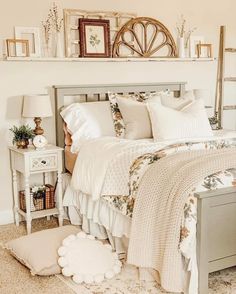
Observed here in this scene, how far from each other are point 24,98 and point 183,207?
75.3 inches

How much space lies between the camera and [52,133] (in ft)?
14.1

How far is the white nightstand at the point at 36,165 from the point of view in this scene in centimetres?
380

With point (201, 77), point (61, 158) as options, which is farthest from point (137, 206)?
point (201, 77)

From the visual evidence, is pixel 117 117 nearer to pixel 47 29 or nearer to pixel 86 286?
pixel 47 29

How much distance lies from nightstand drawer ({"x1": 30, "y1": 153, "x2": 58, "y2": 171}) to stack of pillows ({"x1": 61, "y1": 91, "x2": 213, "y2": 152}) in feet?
0.63

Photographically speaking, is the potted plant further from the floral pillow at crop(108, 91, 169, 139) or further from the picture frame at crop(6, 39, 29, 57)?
the floral pillow at crop(108, 91, 169, 139)

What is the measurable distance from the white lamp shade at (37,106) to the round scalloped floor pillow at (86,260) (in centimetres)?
115

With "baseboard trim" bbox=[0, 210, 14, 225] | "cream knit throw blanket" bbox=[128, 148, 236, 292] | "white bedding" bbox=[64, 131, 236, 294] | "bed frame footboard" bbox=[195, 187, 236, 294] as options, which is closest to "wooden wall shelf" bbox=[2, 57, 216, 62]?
"white bedding" bbox=[64, 131, 236, 294]

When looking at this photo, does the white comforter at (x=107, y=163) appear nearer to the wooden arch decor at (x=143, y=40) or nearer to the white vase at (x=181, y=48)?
the wooden arch decor at (x=143, y=40)

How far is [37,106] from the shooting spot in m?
3.87

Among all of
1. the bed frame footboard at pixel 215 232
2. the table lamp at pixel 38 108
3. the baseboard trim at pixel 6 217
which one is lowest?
the baseboard trim at pixel 6 217

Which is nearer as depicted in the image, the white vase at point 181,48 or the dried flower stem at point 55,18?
the dried flower stem at point 55,18

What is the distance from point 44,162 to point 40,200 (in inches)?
15.5

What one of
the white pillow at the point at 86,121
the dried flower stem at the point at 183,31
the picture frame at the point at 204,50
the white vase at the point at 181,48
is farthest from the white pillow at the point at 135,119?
the picture frame at the point at 204,50
